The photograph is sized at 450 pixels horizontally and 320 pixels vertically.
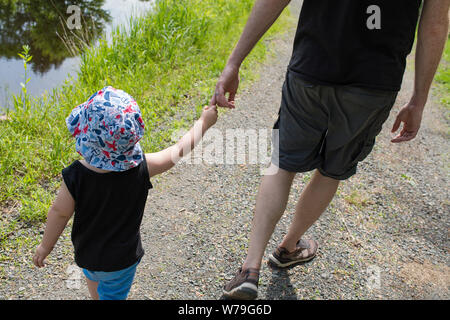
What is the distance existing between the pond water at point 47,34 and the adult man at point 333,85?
10.6ft

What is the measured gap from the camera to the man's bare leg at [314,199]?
2107 mm

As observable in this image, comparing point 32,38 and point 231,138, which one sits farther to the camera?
point 32,38

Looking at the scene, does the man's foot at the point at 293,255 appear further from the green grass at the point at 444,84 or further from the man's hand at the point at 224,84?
the green grass at the point at 444,84

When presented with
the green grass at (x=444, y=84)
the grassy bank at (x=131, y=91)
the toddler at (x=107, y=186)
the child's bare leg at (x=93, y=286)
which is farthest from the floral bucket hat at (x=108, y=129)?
the green grass at (x=444, y=84)

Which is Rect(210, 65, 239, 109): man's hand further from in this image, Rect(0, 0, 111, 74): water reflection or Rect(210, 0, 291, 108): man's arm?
Rect(0, 0, 111, 74): water reflection

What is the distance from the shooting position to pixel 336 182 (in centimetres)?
A: 211

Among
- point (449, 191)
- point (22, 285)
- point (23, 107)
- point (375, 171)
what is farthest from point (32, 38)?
point (449, 191)

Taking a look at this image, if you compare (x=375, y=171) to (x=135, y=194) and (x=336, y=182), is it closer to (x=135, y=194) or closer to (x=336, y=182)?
(x=336, y=182)

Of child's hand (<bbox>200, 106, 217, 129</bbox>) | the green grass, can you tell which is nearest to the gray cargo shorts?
child's hand (<bbox>200, 106, 217, 129</bbox>)

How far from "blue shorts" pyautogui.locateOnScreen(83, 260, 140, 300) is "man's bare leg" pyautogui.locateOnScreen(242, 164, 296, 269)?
610 millimetres

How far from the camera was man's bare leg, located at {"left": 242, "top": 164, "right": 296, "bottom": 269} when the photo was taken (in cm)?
204

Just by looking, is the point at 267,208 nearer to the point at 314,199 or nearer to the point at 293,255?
the point at 314,199

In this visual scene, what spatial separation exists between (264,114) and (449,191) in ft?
6.21

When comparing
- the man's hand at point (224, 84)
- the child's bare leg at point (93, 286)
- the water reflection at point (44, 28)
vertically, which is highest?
the man's hand at point (224, 84)
